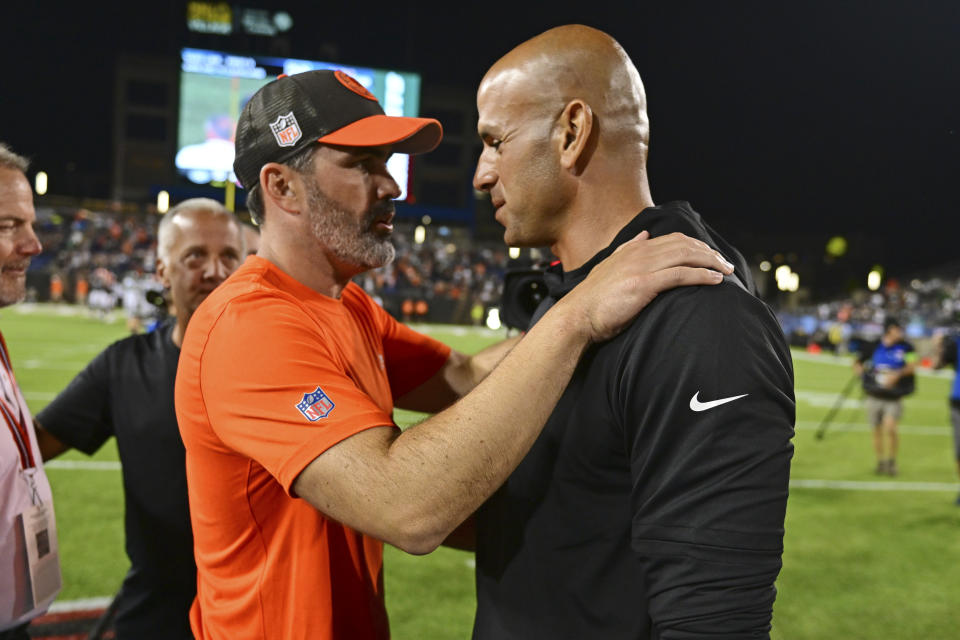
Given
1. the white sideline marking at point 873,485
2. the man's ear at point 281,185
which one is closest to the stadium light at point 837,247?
the white sideline marking at point 873,485

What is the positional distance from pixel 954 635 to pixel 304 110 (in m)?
5.50

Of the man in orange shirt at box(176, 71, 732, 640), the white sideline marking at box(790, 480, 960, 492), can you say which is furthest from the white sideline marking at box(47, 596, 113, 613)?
the white sideline marking at box(790, 480, 960, 492)

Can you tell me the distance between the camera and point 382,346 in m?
2.85

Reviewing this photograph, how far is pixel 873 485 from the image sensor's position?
941 cm

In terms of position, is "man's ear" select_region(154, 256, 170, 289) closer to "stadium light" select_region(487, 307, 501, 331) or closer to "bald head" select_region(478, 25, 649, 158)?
"stadium light" select_region(487, 307, 501, 331)

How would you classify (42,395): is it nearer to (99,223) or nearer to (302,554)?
(302,554)

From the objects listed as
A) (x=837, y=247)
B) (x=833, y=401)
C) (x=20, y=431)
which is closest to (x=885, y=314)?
(x=833, y=401)

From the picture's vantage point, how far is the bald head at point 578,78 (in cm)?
176

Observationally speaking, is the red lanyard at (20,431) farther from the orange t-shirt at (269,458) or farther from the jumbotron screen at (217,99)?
the jumbotron screen at (217,99)

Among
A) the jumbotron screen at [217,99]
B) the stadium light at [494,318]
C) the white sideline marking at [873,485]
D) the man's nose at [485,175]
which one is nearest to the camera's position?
the man's nose at [485,175]

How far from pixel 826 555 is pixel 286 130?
6.29 meters

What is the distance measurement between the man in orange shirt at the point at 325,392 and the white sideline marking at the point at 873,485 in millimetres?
8078

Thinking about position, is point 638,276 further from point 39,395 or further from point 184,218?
point 39,395

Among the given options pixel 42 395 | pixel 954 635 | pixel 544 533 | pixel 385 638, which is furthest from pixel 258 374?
pixel 42 395
